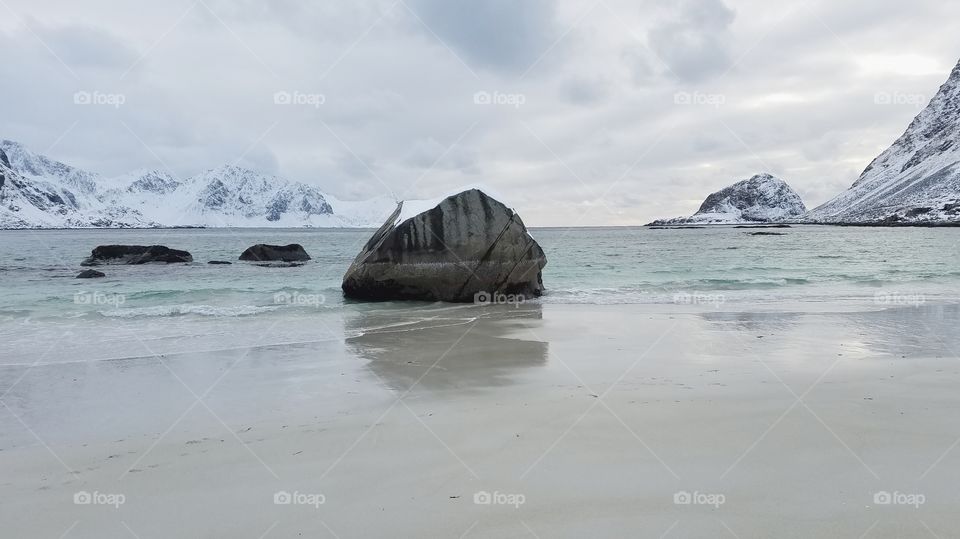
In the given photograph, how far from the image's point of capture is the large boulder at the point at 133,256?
2916 cm

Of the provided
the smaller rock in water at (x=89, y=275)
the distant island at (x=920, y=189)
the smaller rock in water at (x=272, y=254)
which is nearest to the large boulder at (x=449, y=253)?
the smaller rock in water at (x=89, y=275)

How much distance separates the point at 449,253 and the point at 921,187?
192 m

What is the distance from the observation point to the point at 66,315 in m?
12.8

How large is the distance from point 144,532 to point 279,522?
0.70m

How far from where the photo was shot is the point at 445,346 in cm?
900

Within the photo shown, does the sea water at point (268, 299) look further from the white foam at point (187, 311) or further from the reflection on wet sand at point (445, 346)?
the reflection on wet sand at point (445, 346)

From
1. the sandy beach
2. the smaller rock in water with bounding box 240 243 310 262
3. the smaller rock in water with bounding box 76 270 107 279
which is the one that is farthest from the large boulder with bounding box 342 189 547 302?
the smaller rock in water with bounding box 240 243 310 262

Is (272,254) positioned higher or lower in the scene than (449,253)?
higher

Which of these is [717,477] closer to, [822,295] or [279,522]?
[279,522]

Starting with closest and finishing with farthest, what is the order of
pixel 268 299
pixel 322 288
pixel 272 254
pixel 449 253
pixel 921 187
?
pixel 449 253
pixel 268 299
pixel 322 288
pixel 272 254
pixel 921 187

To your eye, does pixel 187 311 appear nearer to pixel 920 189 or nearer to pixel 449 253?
pixel 449 253

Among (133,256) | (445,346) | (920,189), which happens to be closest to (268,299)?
(445,346)

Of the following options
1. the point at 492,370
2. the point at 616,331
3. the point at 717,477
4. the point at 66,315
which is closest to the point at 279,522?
the point at 717,477

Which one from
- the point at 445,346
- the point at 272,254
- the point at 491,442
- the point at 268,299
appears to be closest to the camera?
the point at 491,442
